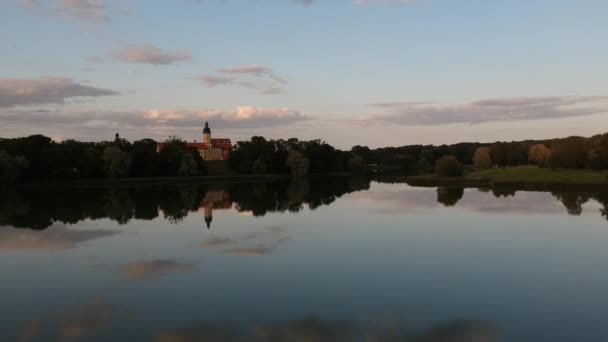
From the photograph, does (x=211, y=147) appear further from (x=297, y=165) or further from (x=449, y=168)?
(x=449, y=168)

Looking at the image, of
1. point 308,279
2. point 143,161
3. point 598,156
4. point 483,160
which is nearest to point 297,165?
point 143,161

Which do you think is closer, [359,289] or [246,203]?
[359,289]

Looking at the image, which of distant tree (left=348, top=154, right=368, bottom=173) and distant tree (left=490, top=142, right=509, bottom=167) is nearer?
distant tree (left=490, top=142, right=509, bottom=167)

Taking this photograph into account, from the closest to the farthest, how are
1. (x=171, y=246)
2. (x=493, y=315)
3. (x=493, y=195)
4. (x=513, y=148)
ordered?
(x=493, y=315)
(x=171, y=246)
(x=493, y=195)
(x=513, y=148)

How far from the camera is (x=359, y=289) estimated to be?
1608cm

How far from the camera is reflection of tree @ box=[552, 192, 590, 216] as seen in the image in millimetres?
38719

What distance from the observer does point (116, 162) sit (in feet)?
271

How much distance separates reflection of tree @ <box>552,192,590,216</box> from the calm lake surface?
372 centimetres

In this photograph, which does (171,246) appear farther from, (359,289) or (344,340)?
(344,340)

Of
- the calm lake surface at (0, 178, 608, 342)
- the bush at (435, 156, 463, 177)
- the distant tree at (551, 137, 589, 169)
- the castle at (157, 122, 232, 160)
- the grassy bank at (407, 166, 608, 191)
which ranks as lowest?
the calm lake surface at (0, 178, 608, 342)

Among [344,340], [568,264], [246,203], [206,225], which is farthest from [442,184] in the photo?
[344,340]

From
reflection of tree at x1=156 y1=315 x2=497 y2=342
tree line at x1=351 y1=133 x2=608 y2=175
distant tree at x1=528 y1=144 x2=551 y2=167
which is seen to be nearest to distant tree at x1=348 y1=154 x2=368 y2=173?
tree line at x1=351 y1=133 x2=608 y2=175

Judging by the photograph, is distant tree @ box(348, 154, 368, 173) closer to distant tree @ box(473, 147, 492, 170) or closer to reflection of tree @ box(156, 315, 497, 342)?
distant tree @ box(473, 147, 492, 170)

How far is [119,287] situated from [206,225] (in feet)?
54.0
